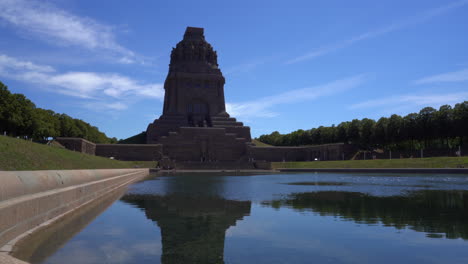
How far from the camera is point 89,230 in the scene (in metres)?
7.88

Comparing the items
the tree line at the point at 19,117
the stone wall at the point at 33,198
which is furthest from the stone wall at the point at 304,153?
the stone wall at the point at 33,198

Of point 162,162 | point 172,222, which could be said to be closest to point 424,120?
point 162,162

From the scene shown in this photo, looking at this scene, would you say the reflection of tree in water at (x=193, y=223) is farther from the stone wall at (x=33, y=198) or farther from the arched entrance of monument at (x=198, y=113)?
the arched entrance of monument at (x=198, y=113)

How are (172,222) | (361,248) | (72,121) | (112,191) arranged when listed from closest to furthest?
(361,248), (172,222), (112,191), (72,121)

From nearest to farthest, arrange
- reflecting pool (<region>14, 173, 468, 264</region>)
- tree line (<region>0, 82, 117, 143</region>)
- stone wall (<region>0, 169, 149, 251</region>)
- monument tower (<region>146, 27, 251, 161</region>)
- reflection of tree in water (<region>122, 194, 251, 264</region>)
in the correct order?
reflecting pool (<region>14, 173, 468, 264</region>) < reflection of tree in water (<region>122, 194, 251, 264</region>) < stone wall (<region>0, 169, 149, 251</region>) < tree line (<region>0, 82, 117, 143</region>) < monument tower (<region>146, 27, 251, 161</region>)

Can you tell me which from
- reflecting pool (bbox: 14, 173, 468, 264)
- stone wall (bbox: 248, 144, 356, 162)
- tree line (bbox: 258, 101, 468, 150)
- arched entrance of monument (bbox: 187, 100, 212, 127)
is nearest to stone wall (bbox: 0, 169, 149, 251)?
reflecting pool (bbox: 14, 173, 468, 264)

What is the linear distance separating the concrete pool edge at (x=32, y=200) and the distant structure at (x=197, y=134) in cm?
4268

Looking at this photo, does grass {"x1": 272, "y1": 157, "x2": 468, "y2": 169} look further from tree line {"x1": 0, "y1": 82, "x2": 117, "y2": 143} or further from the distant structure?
tree line {"x1": 0, "y1": 82, "x2": 117, "y2": 143}

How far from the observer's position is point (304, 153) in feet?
230

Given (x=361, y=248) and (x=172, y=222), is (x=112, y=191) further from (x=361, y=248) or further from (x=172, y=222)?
(x=361, y=248)

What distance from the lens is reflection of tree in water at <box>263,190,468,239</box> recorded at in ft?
27.1

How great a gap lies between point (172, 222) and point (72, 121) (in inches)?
3378

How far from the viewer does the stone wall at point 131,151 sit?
59.7m

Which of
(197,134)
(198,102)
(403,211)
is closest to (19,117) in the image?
(197,134)
